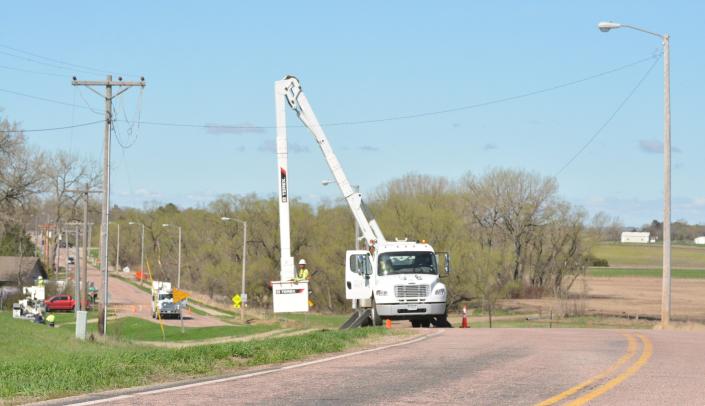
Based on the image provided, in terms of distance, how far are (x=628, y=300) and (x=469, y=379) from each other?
7601 cm

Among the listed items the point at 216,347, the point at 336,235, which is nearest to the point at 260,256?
the point at 336,235

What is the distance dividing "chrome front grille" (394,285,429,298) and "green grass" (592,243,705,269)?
11423cm

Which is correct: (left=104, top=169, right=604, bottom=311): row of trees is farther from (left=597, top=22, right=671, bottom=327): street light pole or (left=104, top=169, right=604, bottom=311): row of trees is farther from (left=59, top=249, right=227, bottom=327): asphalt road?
(left=597, top=22, right=671, bottom=327): street light pole

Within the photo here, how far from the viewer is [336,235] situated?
7794 cm

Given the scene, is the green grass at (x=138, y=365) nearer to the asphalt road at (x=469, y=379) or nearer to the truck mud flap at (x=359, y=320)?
the asphalt road at (x=469, y=379)

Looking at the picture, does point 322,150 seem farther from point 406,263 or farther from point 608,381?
point 608,381

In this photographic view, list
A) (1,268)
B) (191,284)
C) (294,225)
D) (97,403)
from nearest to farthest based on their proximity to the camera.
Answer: (97,403)
(294,225)
(1,268)
(191,284)

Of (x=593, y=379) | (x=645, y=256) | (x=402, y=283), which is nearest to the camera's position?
(x=593, y=379)

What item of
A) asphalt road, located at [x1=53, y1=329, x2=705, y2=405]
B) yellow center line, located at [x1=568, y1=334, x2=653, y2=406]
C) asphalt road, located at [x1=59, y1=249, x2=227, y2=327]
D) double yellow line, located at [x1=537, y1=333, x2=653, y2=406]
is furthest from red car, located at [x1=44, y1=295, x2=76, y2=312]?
yellow center line, located at [x1=568, y1=334, x2=653, y2=406]

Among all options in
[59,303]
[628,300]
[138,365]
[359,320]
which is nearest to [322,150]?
[359,320]

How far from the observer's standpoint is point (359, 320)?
2992 cm

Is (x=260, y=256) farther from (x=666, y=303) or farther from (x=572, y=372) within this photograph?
(x=572, y=372)

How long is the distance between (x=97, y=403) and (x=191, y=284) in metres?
102

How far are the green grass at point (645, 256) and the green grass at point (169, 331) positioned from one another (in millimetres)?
90300
